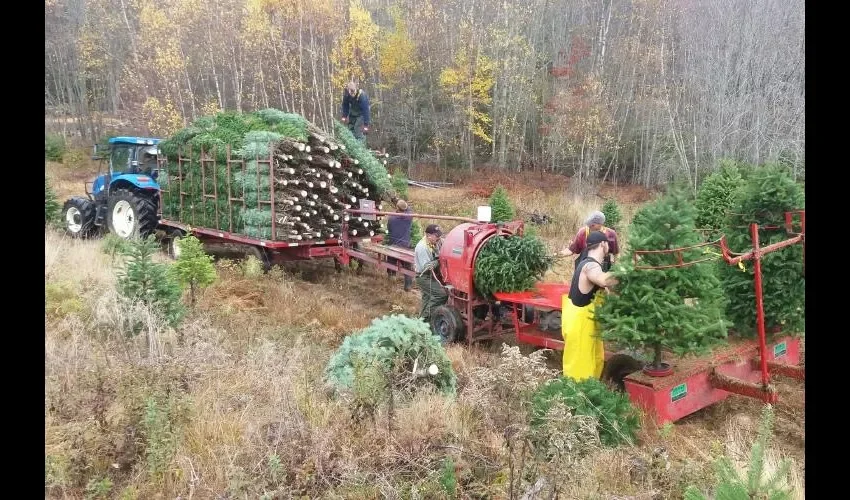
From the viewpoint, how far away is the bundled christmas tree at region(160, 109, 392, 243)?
9.14 meters

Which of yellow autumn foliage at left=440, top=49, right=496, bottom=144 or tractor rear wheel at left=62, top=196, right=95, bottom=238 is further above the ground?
yellow autumn foliage at left=440, top=49, right=496, bottom=144

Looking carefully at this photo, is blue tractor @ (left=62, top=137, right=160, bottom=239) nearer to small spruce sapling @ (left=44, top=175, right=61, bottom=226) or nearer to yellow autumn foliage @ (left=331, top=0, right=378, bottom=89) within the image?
small spruce sapling @ (left=44, top=175, right=61, bottom=226)

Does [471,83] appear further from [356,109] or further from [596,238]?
[596,238]

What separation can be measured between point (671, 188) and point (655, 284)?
85 centimetres

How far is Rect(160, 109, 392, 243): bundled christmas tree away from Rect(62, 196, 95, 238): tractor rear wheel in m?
2.88

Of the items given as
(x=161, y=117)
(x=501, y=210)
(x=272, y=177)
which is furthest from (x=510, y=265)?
(x=161, y=117)

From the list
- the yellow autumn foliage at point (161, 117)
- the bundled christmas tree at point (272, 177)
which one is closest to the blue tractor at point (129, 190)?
the bundled christmas tree at point (272, 177)

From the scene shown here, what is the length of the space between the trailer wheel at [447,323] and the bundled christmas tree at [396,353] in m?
1.83

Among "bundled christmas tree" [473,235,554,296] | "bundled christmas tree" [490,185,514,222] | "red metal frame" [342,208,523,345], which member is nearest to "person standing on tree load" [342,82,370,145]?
"bundled christmas tree" [490,185,514,222]

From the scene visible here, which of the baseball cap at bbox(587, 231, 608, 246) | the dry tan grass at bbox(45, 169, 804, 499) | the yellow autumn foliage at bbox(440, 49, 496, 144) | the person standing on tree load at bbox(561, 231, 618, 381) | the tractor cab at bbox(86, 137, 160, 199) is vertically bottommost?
the dry tan grass at bbox(45, 169, 804, 499)

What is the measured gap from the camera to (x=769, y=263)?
5.35 m

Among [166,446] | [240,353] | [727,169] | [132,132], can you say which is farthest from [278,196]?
[132,132]

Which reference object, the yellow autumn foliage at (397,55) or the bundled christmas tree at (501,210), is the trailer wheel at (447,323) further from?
the yellow autumn foliage at (397,55)
